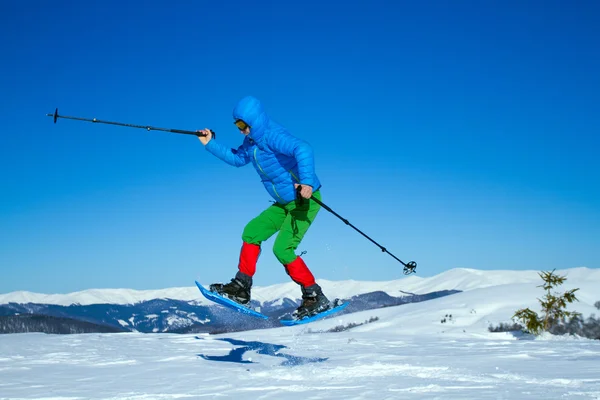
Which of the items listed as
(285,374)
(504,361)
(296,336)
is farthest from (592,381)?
(296,336)

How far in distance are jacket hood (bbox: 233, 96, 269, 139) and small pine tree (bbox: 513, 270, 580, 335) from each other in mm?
6631

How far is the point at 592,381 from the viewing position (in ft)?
15.2

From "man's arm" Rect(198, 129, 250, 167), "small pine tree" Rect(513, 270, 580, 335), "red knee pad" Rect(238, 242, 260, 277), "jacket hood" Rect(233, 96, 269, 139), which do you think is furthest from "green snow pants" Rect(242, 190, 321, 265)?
"small pine tree" Rect(513, 270, 580, 335)

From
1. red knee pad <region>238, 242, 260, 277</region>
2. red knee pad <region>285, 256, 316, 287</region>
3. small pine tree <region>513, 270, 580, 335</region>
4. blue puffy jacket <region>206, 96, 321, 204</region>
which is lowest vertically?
small pine tree <region>513, 270, 580, 335</region>

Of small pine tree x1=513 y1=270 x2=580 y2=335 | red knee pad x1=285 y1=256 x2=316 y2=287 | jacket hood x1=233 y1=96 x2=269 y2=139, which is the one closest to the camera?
jacket hood x1=233 y1=96 x2=269 y2=139

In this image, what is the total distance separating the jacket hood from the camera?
6.96 metres

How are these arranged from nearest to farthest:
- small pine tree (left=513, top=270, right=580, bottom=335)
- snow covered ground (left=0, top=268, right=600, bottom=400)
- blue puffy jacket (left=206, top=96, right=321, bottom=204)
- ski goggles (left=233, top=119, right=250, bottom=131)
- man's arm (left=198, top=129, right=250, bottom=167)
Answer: snow covered ground (left=0, top=268, right=600, bottom=400)
blue puffy jacket (left=206, top=96, right=321, bottom=204)
ski goggles (left=233, top=119, right=250, bottom=131)
man's arm (left=198, top=129, right=250, bottom=167)
small pine tree (left=513, top=270, right=580, bottom=335)

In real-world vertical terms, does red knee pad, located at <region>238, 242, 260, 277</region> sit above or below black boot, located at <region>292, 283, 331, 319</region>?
above

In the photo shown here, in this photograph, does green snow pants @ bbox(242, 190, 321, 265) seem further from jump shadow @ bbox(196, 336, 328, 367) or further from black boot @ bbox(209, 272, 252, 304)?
jump shadow @ bbox(196, 336, 328, 367)

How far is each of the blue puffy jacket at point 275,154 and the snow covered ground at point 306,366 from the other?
2.34 meters

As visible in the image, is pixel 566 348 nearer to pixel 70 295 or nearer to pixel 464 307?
pixel 464 307

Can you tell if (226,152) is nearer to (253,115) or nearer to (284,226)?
(253,115)

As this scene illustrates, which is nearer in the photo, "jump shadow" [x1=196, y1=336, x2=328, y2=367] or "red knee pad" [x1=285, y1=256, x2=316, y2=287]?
"jump shadow" [x1=196, y1=336, x2=328, y2=367]

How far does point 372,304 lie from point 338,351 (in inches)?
346
